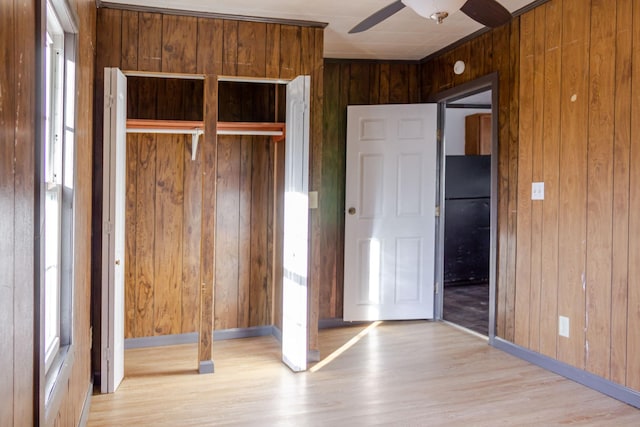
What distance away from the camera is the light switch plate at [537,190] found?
140 inches

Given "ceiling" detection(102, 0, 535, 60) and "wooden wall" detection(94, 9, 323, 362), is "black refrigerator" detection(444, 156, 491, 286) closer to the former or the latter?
"ceiling" detection(102, 0, 535, 60)

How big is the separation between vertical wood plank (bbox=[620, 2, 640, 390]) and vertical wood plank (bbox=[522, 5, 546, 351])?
69 cm

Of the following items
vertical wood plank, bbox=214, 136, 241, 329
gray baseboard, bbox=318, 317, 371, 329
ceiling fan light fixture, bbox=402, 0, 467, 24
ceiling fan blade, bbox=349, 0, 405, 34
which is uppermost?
ceiling fan blade, bbox=349, 0, 405, 34

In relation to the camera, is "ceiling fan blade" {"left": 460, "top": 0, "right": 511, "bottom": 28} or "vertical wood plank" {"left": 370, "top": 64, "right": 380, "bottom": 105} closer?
"ceiling fan blade" {"left": 460, "top": 0, "right": 511, "bottom": 28}

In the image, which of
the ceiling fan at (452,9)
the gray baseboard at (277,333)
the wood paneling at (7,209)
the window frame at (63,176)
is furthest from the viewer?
the gray baseboard at (277,333)

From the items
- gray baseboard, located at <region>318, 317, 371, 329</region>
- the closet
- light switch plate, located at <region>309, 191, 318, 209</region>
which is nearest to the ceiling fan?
light switch plate, located at <region>309, 191, 318, 209</region>

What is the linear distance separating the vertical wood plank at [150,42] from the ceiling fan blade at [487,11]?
6.75 feet

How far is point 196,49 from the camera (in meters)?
3.55

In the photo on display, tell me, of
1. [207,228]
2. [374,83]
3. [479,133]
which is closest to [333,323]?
[207,228]

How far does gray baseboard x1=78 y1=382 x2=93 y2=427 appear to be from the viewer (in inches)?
101

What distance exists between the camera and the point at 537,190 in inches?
142

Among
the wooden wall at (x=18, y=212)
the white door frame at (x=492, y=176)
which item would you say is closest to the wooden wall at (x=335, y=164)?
the white door frame at (x=492, y=176)

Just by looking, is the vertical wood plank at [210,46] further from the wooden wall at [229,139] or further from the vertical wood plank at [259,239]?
the vertical wood plank at [259,239]

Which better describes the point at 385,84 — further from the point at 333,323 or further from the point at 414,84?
the point at 333,323
